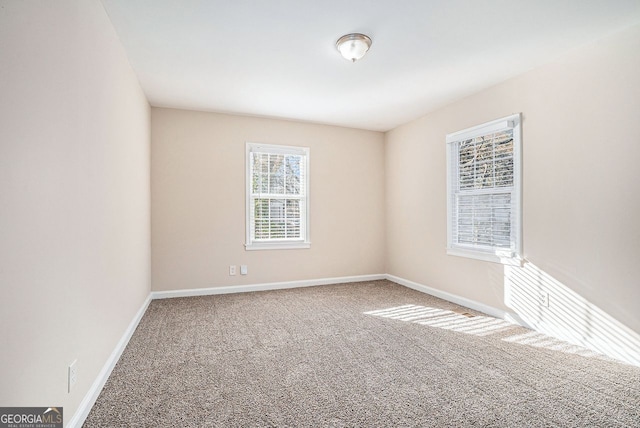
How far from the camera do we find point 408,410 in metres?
1.92

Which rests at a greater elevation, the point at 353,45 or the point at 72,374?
the point at 353,45

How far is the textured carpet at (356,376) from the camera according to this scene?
1.87 meters

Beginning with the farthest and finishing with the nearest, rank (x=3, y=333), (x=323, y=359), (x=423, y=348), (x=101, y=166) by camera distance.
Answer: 1. (x=423, y=348)
2. (x=323, y=359)
3. (x=101, y=166)
4. (x=3, y=333)

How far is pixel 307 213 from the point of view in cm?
514

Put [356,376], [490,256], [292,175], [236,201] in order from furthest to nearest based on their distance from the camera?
1. [292,175]
2. [236,201]
3. [490,256]
4. [356,376]

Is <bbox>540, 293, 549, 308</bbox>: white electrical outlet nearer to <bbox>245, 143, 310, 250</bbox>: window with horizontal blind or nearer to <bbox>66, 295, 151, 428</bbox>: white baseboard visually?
<bbox>245, 143, 310, 250</bbox>: window with horizontal blind

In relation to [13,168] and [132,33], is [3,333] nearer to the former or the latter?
[13,168]

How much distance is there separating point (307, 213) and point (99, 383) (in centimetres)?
342

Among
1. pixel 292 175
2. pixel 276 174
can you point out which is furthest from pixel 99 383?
pixel 292 175

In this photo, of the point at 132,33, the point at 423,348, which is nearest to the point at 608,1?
the point at 423,348

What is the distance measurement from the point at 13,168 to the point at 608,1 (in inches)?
134

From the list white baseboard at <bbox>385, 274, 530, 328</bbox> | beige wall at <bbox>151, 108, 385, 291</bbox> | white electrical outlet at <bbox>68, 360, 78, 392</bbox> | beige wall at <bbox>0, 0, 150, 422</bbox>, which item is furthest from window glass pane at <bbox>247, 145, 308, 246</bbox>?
white electrical outlet at <bbox>68, 360, 78, 392</bbox>

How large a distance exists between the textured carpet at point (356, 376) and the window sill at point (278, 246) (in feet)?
4.07
